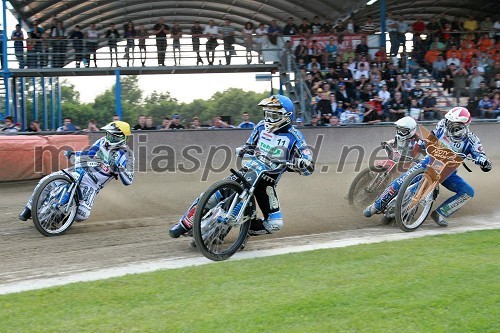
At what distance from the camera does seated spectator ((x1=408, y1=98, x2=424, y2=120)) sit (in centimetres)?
1891

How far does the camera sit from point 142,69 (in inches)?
900

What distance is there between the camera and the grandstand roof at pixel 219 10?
2666cm

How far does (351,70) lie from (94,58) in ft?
27.6

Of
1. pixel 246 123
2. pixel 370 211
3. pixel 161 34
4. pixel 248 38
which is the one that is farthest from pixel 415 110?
pixel 370 211

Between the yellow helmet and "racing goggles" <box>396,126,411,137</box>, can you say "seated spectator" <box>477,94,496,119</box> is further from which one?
the yellow helmet

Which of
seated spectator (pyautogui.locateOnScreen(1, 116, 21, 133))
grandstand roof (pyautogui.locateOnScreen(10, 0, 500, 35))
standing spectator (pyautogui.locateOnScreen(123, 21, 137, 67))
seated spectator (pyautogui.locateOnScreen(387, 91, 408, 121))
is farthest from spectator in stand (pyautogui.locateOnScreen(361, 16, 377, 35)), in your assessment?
seated spectator (pyautogui.locateOnScreen(1, 116, 21, 133))

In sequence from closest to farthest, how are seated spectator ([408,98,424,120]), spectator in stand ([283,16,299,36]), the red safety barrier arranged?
1. the red safety barrier
2. seated spectator ([408,98,424,120])
3. spectator in stand ([283,16,299,36])

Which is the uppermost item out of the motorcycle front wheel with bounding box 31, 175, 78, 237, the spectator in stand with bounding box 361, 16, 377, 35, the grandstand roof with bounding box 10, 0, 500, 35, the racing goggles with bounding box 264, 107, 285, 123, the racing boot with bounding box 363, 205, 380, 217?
the grandstand roof with bounding box 10, 0, 500, 35

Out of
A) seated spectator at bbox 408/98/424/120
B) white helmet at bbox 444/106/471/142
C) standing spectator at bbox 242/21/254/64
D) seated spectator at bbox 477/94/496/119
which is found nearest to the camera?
white helmet at bbox 444/106/471/142

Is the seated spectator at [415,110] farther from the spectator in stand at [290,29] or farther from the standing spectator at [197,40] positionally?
the standing spectator at [197,40]

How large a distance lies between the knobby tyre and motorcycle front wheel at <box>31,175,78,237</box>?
465 centimetres

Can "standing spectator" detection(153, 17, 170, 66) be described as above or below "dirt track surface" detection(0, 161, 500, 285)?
above

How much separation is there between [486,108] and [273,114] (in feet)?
42.5

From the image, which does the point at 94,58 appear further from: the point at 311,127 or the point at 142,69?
the point at 311,127
